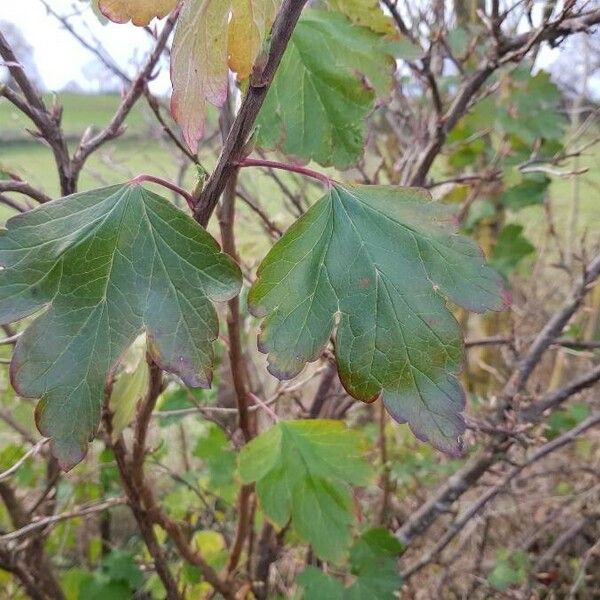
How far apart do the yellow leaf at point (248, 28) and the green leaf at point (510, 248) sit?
60.6 inches

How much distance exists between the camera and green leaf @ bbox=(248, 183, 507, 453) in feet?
1.73

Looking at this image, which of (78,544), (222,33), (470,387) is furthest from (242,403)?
(470,387)

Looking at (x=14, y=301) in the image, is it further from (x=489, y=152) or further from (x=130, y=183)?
(x=489, y=152)

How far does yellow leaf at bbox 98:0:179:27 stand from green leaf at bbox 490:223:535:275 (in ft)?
5.22

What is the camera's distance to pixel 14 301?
0.51m

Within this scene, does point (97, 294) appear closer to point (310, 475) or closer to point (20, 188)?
point (20, 188)

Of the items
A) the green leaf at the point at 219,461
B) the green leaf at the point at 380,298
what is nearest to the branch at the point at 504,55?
the green leaf at the point at 380,298

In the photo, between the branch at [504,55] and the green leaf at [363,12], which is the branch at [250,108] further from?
the branch at [504,55]

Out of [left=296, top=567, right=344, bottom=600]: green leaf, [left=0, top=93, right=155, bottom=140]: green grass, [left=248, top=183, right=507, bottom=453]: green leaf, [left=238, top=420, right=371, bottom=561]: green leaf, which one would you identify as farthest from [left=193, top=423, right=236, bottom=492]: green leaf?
[left=0, top=93, right=155, bottom=140]: green grass

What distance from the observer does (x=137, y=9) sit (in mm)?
494

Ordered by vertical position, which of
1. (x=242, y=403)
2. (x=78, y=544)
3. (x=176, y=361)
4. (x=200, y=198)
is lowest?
(x=78, y=544)

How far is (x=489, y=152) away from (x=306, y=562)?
1524 mm

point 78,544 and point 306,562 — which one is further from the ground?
point 306,562

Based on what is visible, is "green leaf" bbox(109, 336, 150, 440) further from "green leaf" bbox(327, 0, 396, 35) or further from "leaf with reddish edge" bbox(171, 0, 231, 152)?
"green leaf" bbox(327, 0, 396, 35)
